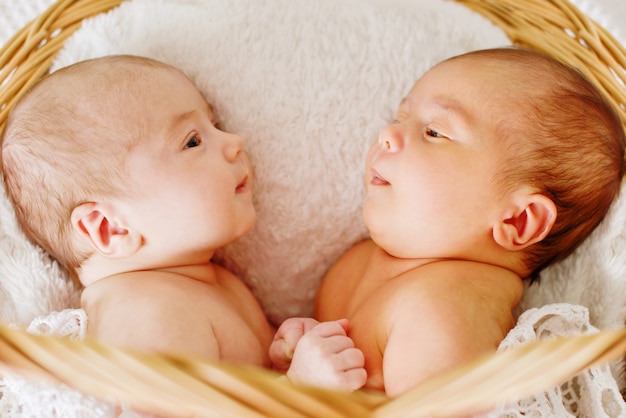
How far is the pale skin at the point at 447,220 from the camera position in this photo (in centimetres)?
106

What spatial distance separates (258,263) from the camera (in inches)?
56.2

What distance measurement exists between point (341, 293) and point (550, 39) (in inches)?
25.8

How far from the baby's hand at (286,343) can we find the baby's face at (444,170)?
0.20 metres

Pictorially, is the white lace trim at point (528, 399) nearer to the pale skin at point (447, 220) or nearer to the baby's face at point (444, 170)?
the pale skin at point (447, 220)

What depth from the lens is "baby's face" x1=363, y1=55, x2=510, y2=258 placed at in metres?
1.12

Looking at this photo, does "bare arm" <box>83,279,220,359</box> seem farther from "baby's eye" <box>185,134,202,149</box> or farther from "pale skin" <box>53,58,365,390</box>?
"baby's eye" <box>185,134,202,149</box>

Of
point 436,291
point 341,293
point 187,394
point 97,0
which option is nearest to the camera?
point 187,394

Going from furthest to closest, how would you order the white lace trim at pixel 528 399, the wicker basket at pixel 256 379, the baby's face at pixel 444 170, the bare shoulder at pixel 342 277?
the bare shoulder at pixel 342 277 < the baby's face at pixel 444 170 < the white lace trim at pixel 528 399 < the wicker basket at pixel 256 379

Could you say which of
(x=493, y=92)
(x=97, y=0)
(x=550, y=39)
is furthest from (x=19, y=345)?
(x=550, y=39)

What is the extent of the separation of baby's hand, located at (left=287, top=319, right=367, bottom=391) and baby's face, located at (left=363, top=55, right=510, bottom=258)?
209 mm

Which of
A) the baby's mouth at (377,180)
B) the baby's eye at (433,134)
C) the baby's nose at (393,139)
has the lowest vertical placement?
the baby's mouth at (377,180)

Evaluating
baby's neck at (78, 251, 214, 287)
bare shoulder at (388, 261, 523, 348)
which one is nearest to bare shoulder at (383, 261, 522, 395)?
bare shoulder at (388, 261, 523, 348)

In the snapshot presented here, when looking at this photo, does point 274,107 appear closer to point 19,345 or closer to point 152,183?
point 152,183

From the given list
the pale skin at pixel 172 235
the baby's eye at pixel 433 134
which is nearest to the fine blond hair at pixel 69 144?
the pale skin at pixel 172 235
